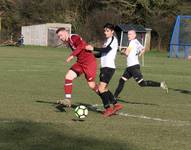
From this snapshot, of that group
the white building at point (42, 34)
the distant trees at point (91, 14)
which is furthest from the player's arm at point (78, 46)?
the white building at point (42, 34)

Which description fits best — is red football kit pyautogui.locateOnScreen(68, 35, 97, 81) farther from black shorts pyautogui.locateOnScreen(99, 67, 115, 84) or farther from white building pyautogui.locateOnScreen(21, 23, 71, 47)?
white building pyautogui.locateOnScreen(21, 23, 71, 47)

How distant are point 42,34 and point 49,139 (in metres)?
67.0

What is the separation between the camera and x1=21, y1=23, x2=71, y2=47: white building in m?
74.1

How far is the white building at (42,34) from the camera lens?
74125 millimetres

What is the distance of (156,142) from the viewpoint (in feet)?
29.9

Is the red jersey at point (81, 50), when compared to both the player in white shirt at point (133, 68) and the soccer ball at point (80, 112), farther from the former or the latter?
the player in white shirt at point (133, 68)

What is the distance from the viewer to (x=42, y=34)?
75.5 metres

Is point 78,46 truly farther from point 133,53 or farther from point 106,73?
point 133,53

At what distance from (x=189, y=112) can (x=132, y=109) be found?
129 cm

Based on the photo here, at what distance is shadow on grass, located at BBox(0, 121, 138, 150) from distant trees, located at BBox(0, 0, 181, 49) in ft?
194

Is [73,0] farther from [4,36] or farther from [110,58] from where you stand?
[110,58]

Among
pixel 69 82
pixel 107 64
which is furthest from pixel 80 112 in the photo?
pixel 107 64

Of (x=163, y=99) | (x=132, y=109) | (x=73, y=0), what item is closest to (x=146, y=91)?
(x=163, y=99)

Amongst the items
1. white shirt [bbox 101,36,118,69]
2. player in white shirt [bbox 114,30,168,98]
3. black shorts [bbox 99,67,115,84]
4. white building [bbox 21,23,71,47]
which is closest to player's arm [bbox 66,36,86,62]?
white shirt [bbox 101,36,118,69]
